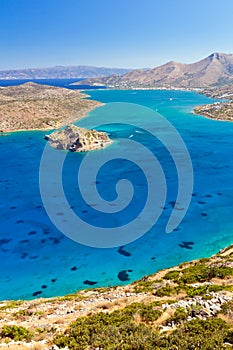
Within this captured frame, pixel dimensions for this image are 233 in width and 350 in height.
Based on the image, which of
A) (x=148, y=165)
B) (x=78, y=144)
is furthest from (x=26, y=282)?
(x=78, y=144)

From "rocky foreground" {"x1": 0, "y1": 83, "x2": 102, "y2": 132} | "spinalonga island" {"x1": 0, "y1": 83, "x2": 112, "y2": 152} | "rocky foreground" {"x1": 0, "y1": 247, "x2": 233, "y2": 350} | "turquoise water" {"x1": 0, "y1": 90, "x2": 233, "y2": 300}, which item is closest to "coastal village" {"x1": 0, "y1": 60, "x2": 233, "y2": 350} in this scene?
"rocky foreground" {"x1": 0, "y1": 247, "x2": 233, "y2": 350}

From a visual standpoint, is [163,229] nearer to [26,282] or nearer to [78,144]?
[26,282]

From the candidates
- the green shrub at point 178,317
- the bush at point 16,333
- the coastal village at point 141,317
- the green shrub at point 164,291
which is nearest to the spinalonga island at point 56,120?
the coastal village at point 141,317

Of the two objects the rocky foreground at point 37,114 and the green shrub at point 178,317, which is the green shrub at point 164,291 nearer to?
the green shrub at point 178,317

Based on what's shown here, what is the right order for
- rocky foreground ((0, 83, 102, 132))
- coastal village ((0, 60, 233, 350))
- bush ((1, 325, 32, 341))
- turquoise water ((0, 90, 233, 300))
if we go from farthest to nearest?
rocky foreground ((0, 83, 102, 132))
turquoise water ((0, 90, 233, 300))
bush ((1, 325, 32, 341))
coastal village ((0, 60, 233, 350))

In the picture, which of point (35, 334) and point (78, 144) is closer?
point (35, 334)

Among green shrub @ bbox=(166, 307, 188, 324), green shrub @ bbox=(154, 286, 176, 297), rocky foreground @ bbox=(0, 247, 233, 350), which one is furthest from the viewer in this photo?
green shrub @ bbox=(154, 286, 176, 297)

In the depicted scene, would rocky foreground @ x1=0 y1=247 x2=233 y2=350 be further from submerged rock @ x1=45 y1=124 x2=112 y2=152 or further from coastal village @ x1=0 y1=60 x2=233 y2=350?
submerged rock @ x1=45 y1=124 x2=112 y2=152

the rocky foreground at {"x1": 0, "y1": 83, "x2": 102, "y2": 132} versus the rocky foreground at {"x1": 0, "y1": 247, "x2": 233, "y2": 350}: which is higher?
the rocky foreground at {"x1": 0, "y1": 83, "x2": 102, "y2": 132}

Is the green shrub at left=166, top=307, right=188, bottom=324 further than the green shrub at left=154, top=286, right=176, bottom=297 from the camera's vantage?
No
